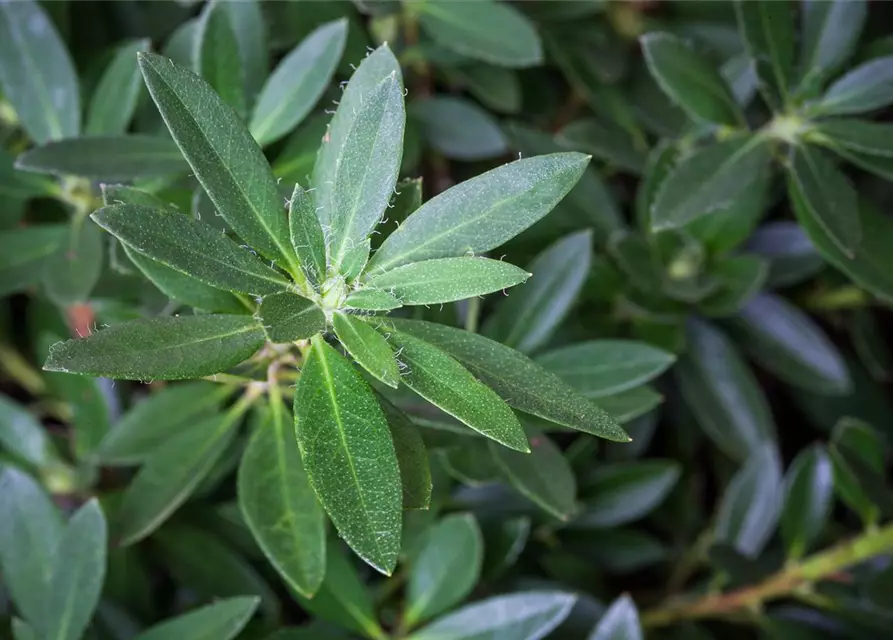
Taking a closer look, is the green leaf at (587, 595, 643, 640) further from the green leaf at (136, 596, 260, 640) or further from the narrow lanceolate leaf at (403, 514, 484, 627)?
the green leaf at (136, 596, 260, 640)

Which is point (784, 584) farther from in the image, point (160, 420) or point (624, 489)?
point (160, 420)

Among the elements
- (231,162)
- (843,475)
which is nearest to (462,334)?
(231,162)

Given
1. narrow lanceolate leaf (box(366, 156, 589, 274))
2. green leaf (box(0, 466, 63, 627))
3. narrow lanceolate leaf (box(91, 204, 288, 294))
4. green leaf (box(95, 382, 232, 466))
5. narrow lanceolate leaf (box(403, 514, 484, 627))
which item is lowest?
green leaf (box(0, 466, 63, 627))

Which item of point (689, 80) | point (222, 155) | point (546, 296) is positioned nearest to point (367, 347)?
point (222, 155)

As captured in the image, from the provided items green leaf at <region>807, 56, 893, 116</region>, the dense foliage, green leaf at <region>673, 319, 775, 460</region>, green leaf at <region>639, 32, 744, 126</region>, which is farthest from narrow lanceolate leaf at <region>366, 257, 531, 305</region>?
green leaf at <region>673, 319, 775, 460</region>

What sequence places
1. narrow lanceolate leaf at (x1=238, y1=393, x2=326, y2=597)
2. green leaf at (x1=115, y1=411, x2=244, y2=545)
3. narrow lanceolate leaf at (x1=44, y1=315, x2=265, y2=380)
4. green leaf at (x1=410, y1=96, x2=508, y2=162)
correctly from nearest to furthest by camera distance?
narrow lanceolate leaf at (x1=44, y1=315, x2=265, y2=380), narrow lanceolate leaf at (x1=238, y1=393, x2=326, y2=597), green leaf at (x1=115, y1=411, x2=244, y2=545), green leaf at (x1=410, y1=96, x2=508, y2=162)

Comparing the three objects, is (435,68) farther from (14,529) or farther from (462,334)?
(14,529)

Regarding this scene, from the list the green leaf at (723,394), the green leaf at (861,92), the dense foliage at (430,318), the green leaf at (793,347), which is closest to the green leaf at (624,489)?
the dense foliage at (430,318)
